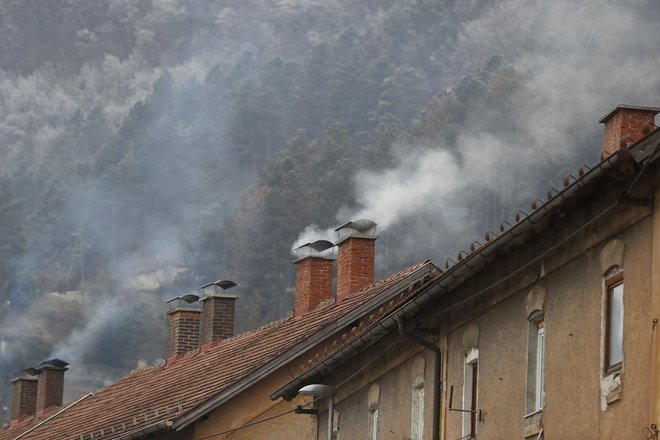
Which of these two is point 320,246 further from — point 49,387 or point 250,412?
point 49,387

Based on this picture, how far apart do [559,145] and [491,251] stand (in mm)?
122587

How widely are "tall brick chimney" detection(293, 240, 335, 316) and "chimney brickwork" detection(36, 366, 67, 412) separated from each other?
1335 cm

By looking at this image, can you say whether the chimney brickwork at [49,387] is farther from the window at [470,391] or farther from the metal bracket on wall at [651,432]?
the metal bracket on wall at [651,432]

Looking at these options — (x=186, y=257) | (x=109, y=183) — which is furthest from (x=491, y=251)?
(x=109, y=183)

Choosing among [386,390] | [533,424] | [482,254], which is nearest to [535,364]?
[533,424]

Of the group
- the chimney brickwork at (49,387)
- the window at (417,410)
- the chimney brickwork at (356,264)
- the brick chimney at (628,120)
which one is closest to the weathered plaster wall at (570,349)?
the window at (417,410)

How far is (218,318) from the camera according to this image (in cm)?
3391

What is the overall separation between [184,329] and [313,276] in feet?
21.8

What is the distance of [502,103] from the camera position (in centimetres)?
15800

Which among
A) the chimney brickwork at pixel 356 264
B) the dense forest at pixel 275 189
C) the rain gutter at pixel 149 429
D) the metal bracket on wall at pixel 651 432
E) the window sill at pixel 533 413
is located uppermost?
the dense forest at pixel 275 189

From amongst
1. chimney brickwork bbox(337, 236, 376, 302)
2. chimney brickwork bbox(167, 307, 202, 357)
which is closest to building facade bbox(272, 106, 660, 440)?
chimney brickwork bbox(337, 236, 376, 302)

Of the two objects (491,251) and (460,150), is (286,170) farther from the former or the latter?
(491,251)

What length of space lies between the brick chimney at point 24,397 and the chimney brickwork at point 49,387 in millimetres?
1277

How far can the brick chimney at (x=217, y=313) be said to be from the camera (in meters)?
33.8
